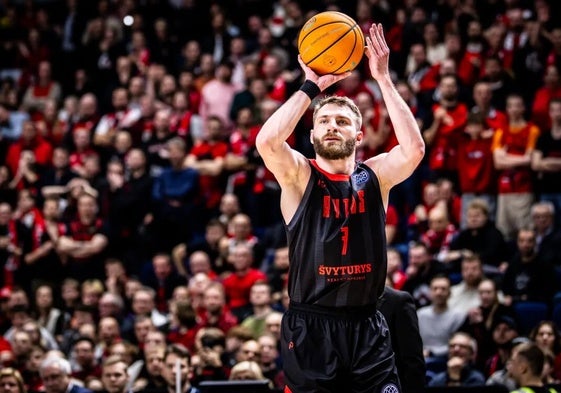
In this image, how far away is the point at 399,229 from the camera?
12008mm

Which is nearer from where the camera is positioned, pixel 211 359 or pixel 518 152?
pixel 211 359

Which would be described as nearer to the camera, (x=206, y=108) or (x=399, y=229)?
(x=399, y=229)

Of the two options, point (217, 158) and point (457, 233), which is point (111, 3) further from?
point (457, 233)

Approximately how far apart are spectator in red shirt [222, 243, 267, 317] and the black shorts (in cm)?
568

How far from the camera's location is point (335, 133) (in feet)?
18.5

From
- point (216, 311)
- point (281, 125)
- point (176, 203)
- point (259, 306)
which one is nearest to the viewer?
point (281, 125)

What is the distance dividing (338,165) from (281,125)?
1.45 ft

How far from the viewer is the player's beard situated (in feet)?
18.6

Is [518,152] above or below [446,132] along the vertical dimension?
below

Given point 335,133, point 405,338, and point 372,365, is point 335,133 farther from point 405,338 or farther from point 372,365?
point 405,338

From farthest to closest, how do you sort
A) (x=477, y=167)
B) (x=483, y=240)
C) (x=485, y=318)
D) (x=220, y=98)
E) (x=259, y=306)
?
(x=220, y=98), (x=477, y=167), (x=483, y=240), (x=259, y=306), (x=485, y=318)

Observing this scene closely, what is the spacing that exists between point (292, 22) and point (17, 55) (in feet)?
15.6

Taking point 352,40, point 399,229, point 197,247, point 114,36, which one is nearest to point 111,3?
point 114,36

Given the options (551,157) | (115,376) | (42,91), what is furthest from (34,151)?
(551,157)
